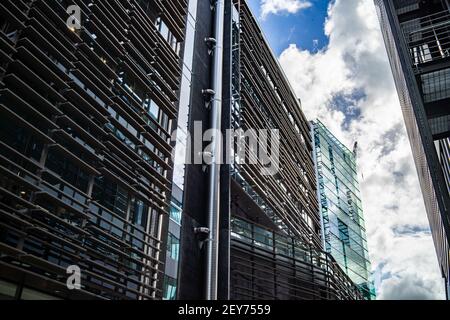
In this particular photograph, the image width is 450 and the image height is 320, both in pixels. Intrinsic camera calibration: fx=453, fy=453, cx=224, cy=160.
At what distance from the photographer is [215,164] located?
1159 cm

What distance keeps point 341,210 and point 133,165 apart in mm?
20879

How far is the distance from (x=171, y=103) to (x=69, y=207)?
14.8ft

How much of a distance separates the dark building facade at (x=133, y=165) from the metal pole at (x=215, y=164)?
122 millimetres

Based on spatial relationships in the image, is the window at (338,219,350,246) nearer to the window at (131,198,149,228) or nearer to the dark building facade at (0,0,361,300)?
the dark building facade at (0,0,361,300)

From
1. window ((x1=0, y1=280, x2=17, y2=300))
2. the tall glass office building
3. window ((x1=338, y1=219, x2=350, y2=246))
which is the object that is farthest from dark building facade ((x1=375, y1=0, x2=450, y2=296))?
window ((x1=338, y1=219, x2=350, y2=246))

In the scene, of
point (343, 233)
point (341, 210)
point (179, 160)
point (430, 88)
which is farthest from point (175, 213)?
point (341, 210)

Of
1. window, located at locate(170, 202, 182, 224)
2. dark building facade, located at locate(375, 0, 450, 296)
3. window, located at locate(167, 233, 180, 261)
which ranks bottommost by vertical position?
window, located at locate(167, 233, 180, 261)

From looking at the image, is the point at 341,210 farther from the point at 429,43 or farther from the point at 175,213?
the point at 175,213

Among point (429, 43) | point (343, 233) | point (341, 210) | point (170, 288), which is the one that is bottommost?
point (170, 288)

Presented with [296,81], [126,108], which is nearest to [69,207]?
[126,108]

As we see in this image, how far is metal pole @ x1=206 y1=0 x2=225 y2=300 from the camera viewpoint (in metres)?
10.2

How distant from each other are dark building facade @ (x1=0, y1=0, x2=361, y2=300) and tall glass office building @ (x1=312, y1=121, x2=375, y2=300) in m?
9.33

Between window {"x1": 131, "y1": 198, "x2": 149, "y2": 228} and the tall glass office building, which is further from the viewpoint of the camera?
the tall glass office building

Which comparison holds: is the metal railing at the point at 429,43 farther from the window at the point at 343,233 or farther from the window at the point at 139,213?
the window at the point at 343,233
